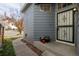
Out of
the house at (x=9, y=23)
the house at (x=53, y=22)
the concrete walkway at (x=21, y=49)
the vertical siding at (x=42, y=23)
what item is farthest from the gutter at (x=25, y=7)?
the concrete walkway at (x=21, y=49)

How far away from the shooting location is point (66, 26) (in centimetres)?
564

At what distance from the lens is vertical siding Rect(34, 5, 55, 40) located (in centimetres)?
501

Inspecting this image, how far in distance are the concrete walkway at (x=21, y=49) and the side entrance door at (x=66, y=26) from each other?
92cm

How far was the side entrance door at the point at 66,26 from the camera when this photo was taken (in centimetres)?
555

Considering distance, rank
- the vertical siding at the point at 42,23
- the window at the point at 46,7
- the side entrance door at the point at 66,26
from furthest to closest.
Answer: the side entrance door at the point at 66,26, the window at the point at 46,7, the vertical siding at the point at 42,23

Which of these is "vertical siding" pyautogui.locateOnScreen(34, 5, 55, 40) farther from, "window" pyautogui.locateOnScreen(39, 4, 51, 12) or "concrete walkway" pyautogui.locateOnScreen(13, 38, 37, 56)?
"concrete walkway" pyautogui.locateOnScreen(13, 38, 37, 56)

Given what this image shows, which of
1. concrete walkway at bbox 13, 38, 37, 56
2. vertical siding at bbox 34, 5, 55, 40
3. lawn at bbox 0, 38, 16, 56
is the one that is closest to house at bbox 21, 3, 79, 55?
vertical siding at bbox 34, 5, 55, 40

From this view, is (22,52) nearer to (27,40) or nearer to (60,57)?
(27,40)

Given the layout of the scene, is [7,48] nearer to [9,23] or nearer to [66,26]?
[9,23]

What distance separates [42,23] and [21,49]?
712 millimetres

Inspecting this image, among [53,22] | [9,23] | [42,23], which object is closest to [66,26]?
[53,22]

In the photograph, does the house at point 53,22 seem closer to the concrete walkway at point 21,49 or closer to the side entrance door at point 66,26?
the side entrance door at point 66,26

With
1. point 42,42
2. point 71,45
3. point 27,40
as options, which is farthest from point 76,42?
point 27,40

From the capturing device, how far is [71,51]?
481 centimetres
